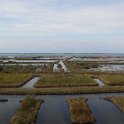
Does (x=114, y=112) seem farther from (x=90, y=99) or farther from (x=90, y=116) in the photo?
(x=90, y=99)

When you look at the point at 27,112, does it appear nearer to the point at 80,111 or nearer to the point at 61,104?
the point at 80,111

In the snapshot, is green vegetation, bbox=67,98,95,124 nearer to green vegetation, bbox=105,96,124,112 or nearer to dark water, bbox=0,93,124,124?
dark water, bbox=0,93,124,124

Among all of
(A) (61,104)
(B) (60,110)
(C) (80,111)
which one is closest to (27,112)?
(B) (60,110)

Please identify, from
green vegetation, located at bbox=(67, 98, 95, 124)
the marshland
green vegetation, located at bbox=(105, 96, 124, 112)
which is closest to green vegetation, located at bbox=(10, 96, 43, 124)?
the marshland

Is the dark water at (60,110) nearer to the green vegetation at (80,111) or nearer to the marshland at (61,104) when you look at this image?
the marshland at (61,104)

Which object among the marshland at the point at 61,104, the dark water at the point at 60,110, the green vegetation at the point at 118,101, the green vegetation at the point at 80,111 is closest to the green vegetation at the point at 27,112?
the marshland at the point at 61,104

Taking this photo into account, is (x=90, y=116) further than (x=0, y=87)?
No

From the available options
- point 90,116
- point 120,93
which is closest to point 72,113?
point 90,116
